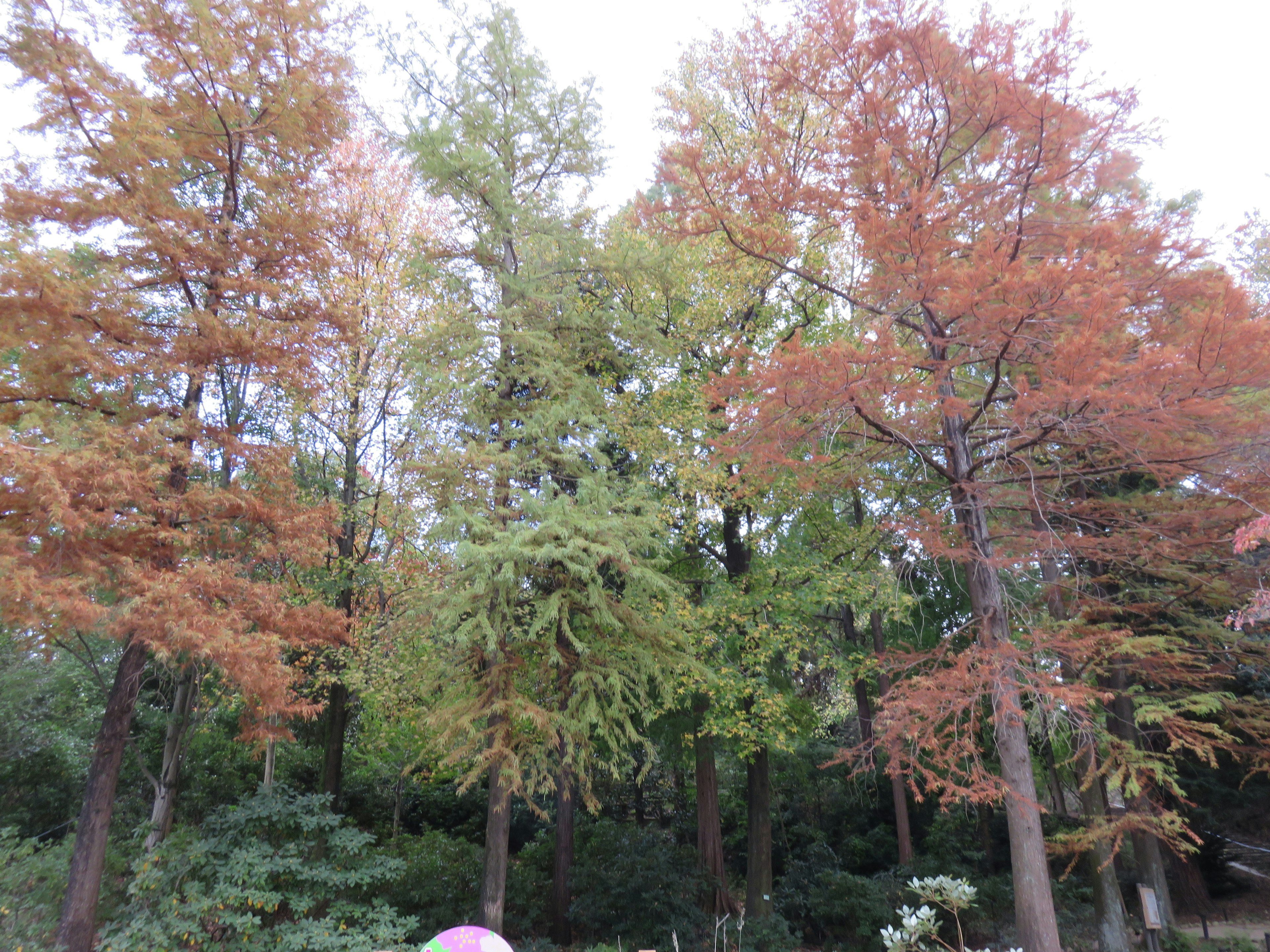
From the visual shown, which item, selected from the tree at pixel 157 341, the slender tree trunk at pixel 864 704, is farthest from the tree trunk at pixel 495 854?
the slender tree trunk at pixel 864 704

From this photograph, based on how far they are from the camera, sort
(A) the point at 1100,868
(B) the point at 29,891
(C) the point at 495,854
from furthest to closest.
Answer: (A) the point at 1100,868, (C) the point at 495,854, (B) the point at 29,891

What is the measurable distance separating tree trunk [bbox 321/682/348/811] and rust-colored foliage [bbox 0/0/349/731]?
2.44 metres

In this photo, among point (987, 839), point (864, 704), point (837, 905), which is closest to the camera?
point (837, 905)

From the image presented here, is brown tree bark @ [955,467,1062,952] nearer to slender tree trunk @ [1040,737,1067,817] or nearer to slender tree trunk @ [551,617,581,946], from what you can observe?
slender tree trunk @ [551,617,581,946]

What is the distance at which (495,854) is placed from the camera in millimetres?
7914

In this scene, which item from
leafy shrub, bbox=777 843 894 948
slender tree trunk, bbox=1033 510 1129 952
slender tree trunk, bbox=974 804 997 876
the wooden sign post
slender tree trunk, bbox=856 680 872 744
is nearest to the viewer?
the wooden sign post

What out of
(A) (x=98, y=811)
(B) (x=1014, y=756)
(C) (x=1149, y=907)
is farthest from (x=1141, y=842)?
(A) (x=98, y=811)

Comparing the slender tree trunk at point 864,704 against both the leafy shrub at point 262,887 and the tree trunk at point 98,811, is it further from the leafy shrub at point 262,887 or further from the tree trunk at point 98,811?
the tree trunk at point 98,811

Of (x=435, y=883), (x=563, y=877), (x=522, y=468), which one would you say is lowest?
(x=563, y=877)

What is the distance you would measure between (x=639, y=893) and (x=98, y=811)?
7.30m

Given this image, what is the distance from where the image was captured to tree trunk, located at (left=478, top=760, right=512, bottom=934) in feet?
25.0

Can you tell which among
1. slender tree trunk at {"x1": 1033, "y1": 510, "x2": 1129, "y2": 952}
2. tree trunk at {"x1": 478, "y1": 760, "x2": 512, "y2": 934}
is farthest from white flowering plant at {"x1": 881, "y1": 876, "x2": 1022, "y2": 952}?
slender tree trunk at {"x1": 1033, "y1": 510, "x2": 1129, "y2": 952}

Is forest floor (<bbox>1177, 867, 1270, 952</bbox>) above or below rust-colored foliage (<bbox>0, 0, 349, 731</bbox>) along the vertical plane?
below

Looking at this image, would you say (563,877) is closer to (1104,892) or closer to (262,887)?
(262,887)
